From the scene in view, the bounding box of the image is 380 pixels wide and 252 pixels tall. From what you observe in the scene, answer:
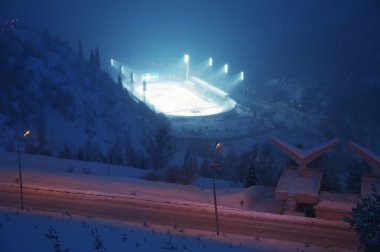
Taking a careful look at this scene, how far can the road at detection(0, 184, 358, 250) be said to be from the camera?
29531 mm

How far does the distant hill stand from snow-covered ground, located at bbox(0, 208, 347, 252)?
136ft

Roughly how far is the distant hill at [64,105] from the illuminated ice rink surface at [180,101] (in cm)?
2003

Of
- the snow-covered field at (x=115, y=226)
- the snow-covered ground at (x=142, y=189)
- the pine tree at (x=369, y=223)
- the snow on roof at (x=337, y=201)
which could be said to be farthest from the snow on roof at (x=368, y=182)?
the pine tree at (x=369, y=223)

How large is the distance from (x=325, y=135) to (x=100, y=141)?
212 feet

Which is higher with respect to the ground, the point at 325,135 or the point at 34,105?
the point at 34,105

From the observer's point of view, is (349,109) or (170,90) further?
(170,90)

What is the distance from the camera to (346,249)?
89.8ft

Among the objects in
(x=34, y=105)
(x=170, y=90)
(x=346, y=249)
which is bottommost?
(x=346, y=249)

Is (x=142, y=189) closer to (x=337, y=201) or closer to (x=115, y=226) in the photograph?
(x=115, y=226)

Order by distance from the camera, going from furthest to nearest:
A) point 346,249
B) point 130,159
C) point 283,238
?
1. point 130,159
2. point 283,238
3. point 346,249

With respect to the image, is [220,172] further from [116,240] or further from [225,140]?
[116,240]

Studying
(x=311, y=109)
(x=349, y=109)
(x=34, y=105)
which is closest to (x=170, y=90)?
(x=311, y=109)

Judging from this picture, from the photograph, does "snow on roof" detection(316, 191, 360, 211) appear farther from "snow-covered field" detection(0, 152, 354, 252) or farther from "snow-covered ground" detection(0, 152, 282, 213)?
"snow-covered field" detection(0, 152, 354, 252)

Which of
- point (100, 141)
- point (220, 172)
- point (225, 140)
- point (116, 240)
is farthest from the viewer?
point (225, 140)
